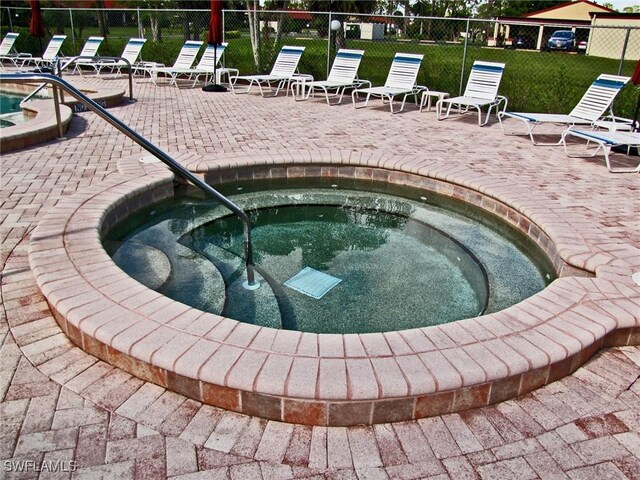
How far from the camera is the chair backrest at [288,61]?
12.1 metres

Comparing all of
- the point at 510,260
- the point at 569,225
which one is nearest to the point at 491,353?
the point at 510,260

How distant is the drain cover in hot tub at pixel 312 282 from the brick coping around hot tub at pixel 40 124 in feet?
15.0

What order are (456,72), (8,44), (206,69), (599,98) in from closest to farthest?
(599,98), (456,72), (206,69), (8,44)

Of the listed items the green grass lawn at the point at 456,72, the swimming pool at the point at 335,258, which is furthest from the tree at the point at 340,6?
the swimming pool at the point at 335,258

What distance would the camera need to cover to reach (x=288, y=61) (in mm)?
12289

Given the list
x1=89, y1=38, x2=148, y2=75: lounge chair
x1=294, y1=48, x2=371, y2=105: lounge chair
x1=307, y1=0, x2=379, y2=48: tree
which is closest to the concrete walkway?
x1=294, y1=48, x2=371, y2=105: lounge chair

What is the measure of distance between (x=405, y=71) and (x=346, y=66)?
139 centimetres

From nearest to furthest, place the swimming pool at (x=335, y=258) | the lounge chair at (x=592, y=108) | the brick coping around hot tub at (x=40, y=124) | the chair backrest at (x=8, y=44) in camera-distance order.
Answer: the swimming pool at (x=335, y=258)
the brick coping around hot tub at (x=40, y=124)
the lounge chair at (x=592, y=108)
the chair backrest at (x=8, y=44)

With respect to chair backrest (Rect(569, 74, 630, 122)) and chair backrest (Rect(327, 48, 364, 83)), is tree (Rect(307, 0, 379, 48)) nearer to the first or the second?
chair backrest (Rect(327, 48, 364, 83))

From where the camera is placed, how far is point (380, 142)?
24.2 ft

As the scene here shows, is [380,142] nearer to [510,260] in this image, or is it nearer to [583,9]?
[510,260]

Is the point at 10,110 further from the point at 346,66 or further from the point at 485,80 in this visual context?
the point at 485,80

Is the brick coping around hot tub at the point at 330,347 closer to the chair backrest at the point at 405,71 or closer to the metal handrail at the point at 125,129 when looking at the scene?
the metal handrail at the point at 125,129

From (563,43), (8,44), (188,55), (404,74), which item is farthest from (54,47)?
(563,43)
